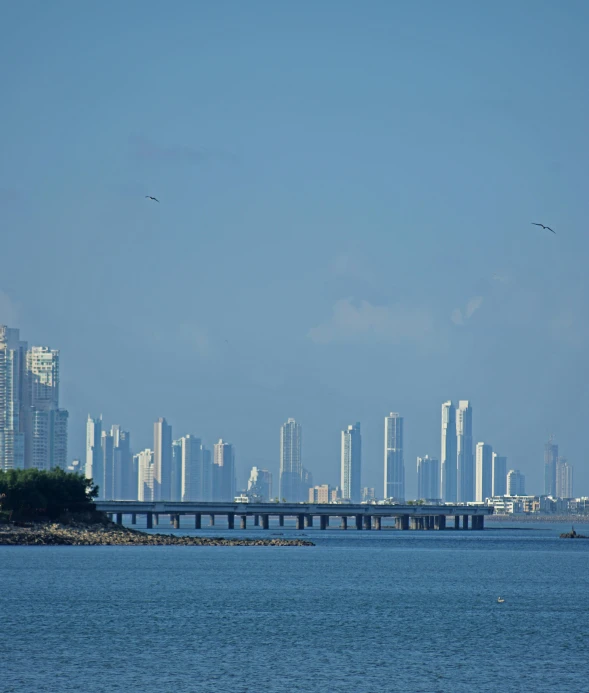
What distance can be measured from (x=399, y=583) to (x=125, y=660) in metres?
42.8

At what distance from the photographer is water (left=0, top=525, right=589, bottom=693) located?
48.0 metres

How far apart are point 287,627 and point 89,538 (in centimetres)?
8756

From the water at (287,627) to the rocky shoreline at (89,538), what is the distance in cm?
2710

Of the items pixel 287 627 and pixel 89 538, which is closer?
pixel 287 627

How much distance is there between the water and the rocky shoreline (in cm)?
2710

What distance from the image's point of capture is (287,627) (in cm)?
6347

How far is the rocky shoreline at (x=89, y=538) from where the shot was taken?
141250 millimetres

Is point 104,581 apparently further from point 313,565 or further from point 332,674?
point 332,674

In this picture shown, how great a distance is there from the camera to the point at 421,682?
47688 millimetres

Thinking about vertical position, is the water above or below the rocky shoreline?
above

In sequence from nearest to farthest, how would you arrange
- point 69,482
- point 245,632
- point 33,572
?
point 245,632 → point 33,572 → point 69,482

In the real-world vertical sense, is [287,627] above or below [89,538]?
above

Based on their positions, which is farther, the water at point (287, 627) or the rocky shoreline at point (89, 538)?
the rocky shoreline at point (89, 538)

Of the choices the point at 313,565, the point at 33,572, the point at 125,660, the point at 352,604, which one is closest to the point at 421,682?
the point at 125,660
